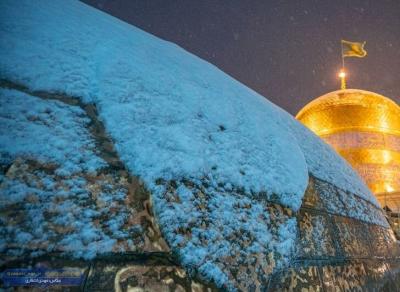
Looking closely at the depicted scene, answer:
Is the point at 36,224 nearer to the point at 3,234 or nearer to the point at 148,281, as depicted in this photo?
the point at 3,234

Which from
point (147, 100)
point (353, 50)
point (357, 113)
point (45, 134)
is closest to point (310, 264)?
point (147, 100)

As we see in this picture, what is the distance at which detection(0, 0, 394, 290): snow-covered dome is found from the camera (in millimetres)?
750

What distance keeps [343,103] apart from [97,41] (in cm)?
1295

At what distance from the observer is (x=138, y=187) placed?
878 mm

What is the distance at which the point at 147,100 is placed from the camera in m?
1.16

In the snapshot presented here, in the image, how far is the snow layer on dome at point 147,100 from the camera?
98cm

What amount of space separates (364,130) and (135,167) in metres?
13.1

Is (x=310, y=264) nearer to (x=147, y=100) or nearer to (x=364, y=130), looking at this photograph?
(x=147, y=100)

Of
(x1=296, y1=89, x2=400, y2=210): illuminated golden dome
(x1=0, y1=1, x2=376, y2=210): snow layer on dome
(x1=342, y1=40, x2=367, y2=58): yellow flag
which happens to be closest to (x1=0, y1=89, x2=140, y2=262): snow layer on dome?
(x1=0, y1=1, x2=376, y2=210): snow layer on dome

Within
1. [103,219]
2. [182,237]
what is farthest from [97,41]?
[182,237]

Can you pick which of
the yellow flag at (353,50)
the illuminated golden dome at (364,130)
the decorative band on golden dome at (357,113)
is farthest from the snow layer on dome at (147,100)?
the yellow flag at (353,50)

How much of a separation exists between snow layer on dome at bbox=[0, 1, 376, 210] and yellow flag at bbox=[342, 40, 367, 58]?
16.8 m

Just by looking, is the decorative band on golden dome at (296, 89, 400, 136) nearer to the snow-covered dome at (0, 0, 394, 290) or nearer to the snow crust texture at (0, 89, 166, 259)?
the snow-covered dome at (0, 0, 394, 290)

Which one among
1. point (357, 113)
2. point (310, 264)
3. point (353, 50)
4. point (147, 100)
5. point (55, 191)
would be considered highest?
point (353, 50)
